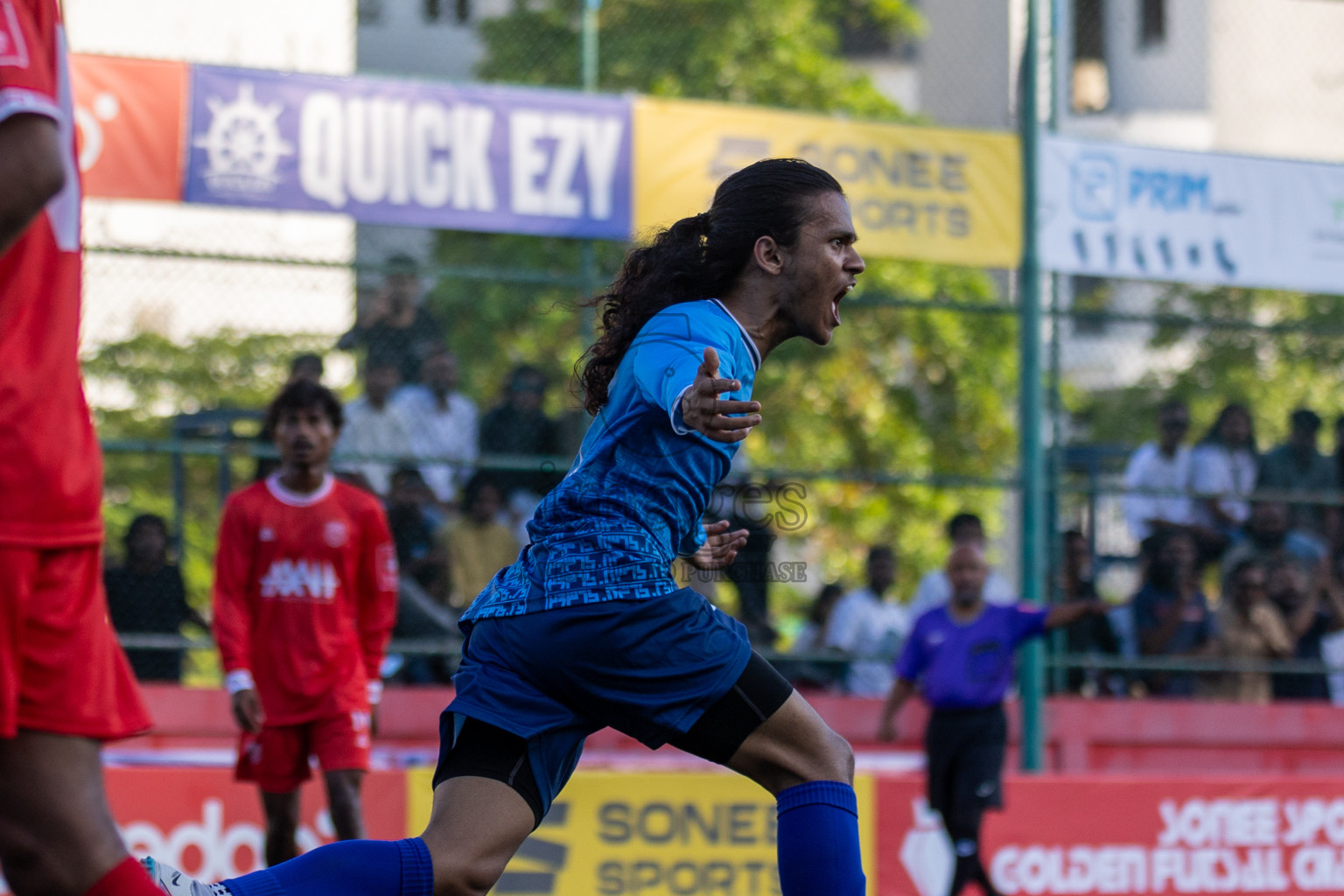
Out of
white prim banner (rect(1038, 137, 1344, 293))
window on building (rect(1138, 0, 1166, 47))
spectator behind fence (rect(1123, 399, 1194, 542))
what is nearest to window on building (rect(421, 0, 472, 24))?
window on building (rect(1138, 0, 1166, 47))

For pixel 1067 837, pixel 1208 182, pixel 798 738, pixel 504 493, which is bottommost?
pixel 1067 837

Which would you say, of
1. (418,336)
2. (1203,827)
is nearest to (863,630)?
(1203,827)

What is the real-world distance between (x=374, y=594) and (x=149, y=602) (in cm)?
171

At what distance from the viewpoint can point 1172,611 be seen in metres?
8.53

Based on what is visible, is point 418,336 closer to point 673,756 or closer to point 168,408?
point 168,408

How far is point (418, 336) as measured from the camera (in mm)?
8266

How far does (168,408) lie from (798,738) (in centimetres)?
645

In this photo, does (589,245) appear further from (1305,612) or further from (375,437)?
(1305,612)

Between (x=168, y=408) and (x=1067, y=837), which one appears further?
(x=168, y=408)

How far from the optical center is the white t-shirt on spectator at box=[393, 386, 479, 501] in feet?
25.7

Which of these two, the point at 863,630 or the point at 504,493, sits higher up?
the point at 504,493

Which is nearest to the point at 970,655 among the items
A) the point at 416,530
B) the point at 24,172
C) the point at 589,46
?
the point at 416,530

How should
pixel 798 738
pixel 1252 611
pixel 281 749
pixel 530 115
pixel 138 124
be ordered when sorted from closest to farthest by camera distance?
pixel 798 738, pixel 281 749, pixel 138 124, pixel 530 115, pixel 1252 611

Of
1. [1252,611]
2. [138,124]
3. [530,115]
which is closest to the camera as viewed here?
[138,124]
